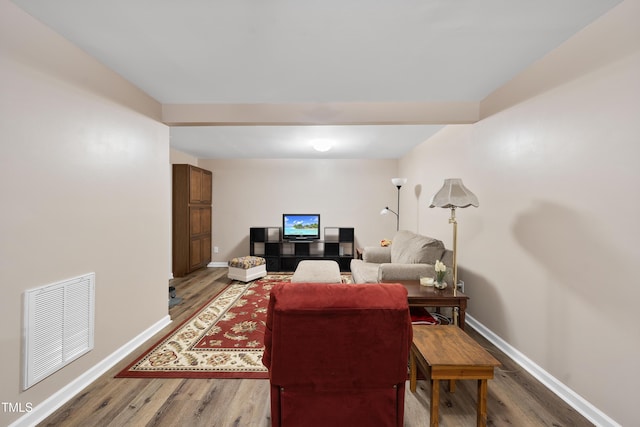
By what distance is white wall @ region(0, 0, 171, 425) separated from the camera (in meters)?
1.46

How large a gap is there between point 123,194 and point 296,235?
3683 mm

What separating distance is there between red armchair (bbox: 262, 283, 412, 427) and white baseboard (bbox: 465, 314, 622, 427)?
1.26 m

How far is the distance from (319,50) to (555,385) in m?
2.93

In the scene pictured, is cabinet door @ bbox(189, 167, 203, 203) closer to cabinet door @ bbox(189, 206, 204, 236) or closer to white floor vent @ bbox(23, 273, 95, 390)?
cabinet door @ bbox(189, 206, 204, 236)

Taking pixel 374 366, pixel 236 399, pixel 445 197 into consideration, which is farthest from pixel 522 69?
pixel 236 399

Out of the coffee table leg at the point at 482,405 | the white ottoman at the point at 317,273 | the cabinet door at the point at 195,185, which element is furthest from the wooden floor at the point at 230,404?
the cabinet door at the point at 195,185

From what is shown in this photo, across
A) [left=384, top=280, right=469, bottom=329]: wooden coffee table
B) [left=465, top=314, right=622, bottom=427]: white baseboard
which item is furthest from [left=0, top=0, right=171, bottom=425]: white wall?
[left=465, top=314, right=622, bottom=427]: white baseboard

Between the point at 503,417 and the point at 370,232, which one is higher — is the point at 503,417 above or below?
below

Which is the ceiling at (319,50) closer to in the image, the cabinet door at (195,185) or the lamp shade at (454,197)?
the lamp shade at (454,197)

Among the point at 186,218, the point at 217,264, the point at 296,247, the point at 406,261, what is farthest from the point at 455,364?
the point at 217,264

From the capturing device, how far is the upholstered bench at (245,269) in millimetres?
4559

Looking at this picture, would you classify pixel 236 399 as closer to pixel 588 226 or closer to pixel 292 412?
pixel 292 412

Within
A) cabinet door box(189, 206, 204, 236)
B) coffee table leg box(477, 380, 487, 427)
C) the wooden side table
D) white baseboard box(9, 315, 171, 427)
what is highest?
cabinet door box(189, 206, 204, 236)

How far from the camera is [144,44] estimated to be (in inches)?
71.8
